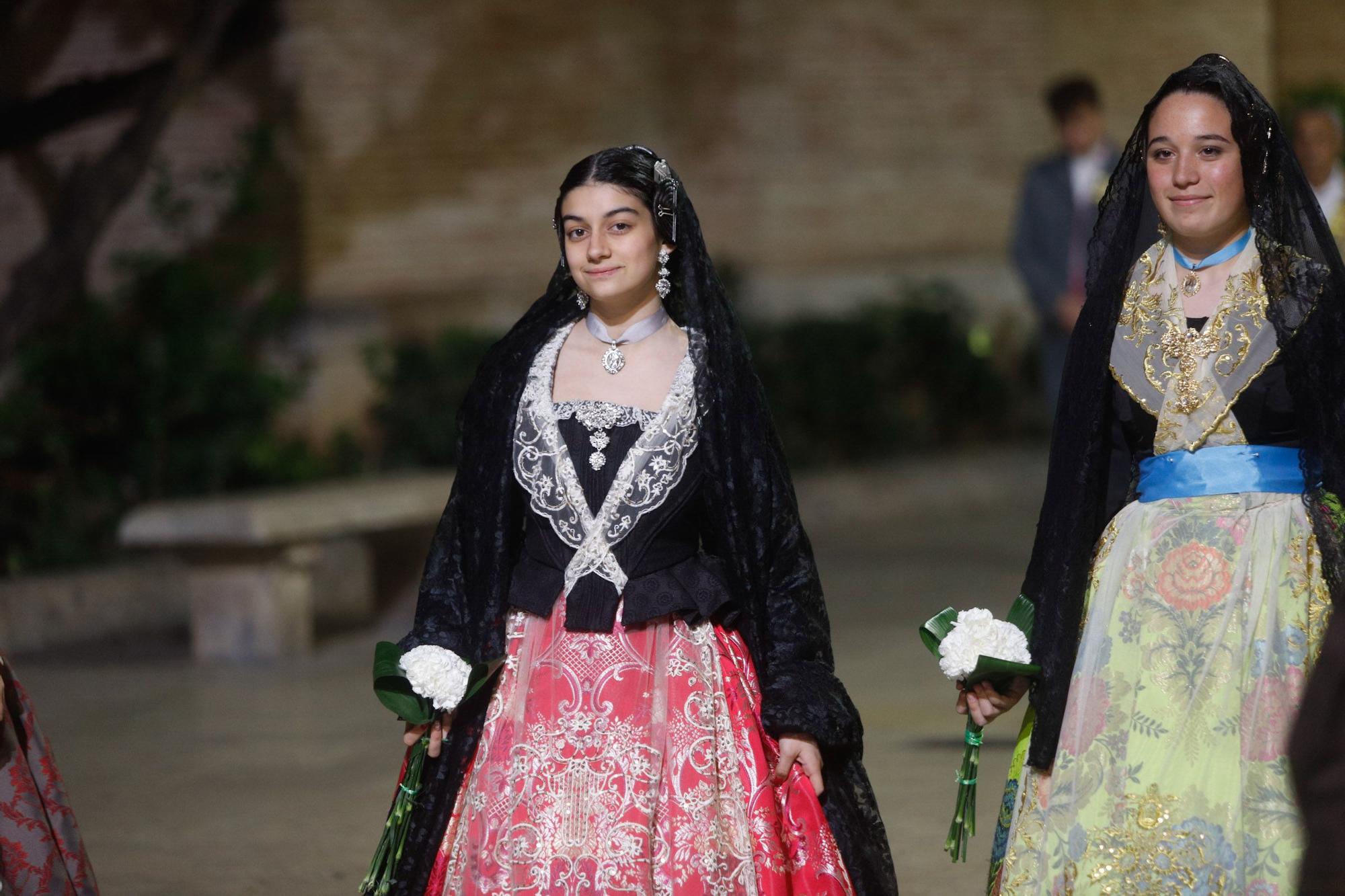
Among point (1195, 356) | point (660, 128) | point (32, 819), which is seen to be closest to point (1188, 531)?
point (1195, 356)

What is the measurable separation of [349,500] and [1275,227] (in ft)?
16.5

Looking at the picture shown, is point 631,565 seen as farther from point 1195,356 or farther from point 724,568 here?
point 1195,356

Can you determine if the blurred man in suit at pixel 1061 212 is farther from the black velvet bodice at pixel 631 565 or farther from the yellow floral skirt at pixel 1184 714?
the yellow floral skirt at pixel 1184 714

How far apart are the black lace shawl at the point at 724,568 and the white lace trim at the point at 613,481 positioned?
1.4 inches

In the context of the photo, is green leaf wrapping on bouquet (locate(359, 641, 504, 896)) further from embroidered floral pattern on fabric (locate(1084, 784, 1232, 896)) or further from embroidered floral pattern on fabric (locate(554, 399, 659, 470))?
embroidered floral pattern on fabric (locate(1084, 784, 1232, 896))

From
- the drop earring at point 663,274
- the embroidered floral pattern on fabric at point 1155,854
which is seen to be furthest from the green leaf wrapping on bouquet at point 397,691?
the embroidered floral pattern on fabric at point 1155,854

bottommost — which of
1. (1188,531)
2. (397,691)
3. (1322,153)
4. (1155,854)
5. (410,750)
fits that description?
(1155,854)

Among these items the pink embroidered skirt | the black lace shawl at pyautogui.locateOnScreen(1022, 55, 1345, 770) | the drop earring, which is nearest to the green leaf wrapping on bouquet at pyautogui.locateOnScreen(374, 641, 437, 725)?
the pink embroidered skirt

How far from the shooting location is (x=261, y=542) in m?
7.41

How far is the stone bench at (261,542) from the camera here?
24.2ft

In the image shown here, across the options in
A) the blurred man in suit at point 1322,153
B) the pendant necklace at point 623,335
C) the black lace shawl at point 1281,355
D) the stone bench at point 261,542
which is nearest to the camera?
the black lace shawl at point 1281,355

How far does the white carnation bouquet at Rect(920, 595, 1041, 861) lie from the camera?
3.38 meters

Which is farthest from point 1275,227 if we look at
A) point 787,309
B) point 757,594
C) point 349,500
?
point 787,309

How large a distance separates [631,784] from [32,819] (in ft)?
3.30
